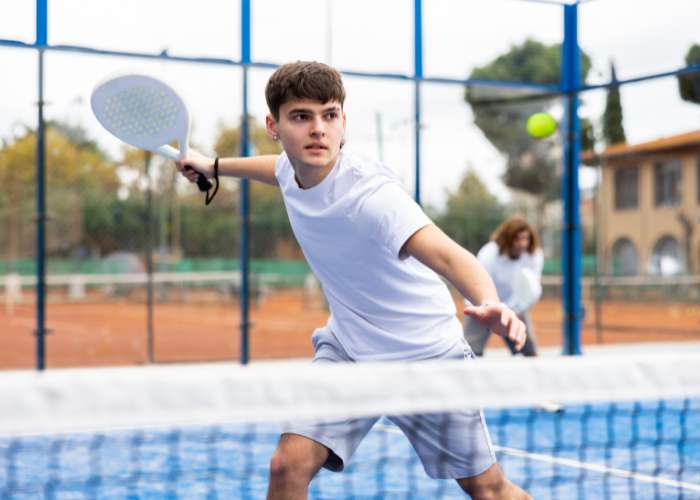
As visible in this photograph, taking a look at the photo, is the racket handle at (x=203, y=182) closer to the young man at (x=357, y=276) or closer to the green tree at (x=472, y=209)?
the young man at (x=357, y=276)

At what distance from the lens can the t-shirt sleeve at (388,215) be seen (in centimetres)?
190

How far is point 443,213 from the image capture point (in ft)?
52.3

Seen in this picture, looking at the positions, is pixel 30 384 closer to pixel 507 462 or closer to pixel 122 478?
pixel 122 478

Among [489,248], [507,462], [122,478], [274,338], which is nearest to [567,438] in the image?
[507,462]

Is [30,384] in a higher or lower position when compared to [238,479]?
higher

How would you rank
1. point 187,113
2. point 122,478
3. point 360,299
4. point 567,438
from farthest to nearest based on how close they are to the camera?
point 567,438
point 122,478
point 187,113
point 360,299

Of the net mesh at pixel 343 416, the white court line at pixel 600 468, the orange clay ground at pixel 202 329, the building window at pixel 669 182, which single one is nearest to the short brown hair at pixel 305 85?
the net mesh at pixel 343 416

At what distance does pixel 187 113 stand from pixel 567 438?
3.21m

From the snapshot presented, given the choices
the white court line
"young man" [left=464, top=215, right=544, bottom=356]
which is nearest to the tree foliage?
"young man" [left=464, top=215, right=544, bottom=356]

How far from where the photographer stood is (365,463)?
4.12 metres

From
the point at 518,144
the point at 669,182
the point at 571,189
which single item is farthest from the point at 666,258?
the point at 571,189

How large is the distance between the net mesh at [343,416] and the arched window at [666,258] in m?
14.8

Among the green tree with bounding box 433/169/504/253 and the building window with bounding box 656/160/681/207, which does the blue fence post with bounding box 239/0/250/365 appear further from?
the building window with bounding box 656/160/681/207

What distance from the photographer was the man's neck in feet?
6.97
